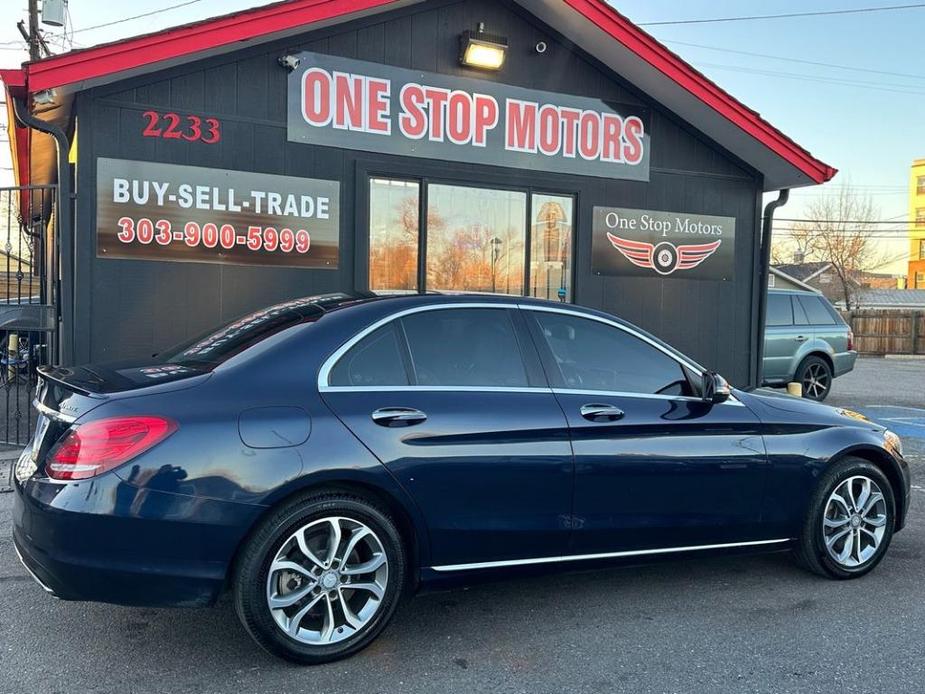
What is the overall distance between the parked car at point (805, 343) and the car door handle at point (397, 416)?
9.70 metres

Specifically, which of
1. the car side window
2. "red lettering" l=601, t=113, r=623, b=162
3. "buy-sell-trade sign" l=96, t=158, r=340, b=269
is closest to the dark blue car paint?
the car side window

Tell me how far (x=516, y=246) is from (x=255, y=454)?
20.7ft

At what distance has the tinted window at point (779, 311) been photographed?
41.0ft

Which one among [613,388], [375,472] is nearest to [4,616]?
[375,472]

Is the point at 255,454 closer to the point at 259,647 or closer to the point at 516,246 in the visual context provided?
the point at 259,647

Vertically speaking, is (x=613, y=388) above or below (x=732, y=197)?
below

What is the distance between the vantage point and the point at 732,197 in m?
10.2

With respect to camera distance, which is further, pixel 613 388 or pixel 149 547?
pixel 613 388

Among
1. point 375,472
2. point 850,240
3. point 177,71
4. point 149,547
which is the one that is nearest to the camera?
point 149,547

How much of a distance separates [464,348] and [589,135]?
19.9 feet

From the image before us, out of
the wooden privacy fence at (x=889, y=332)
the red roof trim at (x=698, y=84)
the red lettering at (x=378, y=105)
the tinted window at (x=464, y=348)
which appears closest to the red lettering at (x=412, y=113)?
the red lettering at (x=378, y=105)

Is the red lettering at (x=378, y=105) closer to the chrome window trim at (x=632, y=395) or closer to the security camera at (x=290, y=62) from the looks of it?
the security camera at (x=290, y=62)

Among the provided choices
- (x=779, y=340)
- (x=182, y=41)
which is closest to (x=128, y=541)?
(x=182, y=41)

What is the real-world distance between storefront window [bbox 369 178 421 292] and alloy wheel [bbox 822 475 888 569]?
16.7 feet
